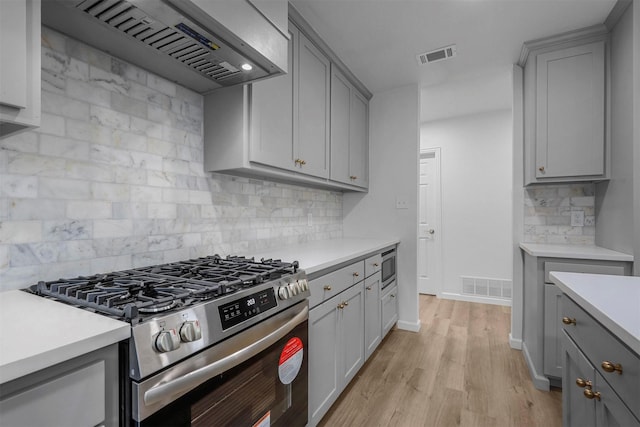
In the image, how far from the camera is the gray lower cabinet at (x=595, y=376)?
0.72 m

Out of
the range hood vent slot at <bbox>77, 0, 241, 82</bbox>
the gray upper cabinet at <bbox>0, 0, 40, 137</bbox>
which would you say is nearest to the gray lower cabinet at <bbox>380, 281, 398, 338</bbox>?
the range hood vent slot at <bbox>77, 0, 241, 82</bbox>

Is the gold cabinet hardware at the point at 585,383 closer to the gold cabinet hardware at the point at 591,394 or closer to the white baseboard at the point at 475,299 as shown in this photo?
the gold cabinet hardware at the point at 591,394

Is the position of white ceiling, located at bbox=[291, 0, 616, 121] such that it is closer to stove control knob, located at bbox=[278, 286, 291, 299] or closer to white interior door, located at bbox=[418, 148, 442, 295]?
white interior door, located at bbox=[418, 148, 442, 295]

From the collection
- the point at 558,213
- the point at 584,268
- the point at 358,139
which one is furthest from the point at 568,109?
the point at 358,139

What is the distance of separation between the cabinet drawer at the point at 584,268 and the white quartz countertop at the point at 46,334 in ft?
7.51

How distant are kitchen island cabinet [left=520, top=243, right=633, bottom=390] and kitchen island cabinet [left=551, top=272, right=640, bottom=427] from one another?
3.34 ft

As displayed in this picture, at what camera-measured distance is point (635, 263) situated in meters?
1.85

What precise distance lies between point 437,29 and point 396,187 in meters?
1.43

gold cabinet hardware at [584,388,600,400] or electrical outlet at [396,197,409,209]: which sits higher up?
electrical outlet at [396,197,409,209]

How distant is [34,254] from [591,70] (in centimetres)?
342

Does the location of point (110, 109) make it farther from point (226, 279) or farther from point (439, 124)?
point (439, 124)

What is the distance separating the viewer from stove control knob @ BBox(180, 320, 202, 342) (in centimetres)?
81

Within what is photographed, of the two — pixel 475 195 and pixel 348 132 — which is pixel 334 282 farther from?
pixel 475 195

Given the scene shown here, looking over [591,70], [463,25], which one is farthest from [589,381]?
[591,70]
